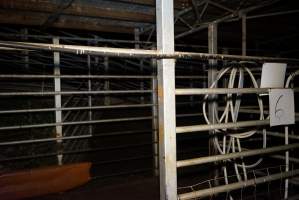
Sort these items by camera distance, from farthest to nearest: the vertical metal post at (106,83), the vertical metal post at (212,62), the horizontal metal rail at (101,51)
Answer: the vertical metal post at (106,83), the vertical metal post at (212,62), the horizontal metal rail at (101,51)

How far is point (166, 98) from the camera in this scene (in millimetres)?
1720

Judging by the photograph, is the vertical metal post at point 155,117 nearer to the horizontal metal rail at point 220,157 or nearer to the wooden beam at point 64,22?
the wooden beam at point 64,22

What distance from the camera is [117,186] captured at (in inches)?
164

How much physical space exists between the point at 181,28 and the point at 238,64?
2247 mm

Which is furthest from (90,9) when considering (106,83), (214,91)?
(214,91)

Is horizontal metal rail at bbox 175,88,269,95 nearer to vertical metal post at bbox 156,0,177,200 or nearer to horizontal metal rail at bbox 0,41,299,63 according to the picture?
vertical metal post at bbox 156,0,177,200

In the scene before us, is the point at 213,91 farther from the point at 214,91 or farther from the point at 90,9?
the point at 90,9

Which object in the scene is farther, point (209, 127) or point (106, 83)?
point (106, 83)

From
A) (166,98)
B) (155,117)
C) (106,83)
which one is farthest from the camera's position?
(106,83)

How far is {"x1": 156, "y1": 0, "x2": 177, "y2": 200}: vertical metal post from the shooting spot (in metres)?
1.68

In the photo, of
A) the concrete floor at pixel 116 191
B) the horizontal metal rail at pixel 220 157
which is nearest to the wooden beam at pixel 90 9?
the concrete floor at pixel 116 191

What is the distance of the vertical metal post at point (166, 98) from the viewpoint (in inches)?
66.0

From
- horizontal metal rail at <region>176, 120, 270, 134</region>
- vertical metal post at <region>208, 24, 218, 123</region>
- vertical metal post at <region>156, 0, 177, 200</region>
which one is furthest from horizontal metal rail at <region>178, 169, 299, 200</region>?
vertical metal post at <region>208, 24, 218, 123</region>

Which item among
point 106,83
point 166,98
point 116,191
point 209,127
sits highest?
point 106,83
